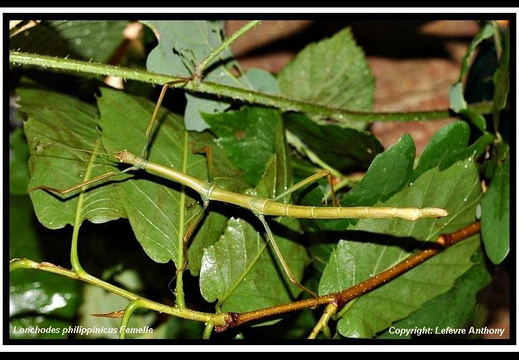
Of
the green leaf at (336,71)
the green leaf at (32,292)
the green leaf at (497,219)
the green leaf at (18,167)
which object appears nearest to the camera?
the green leaf at (497,219)

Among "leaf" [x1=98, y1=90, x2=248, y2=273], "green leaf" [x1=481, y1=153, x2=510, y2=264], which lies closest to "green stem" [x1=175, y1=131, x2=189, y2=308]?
"leaf" [x1=98, y1=90, x2=248, y2=273]

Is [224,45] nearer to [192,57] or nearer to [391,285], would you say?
[192,57]

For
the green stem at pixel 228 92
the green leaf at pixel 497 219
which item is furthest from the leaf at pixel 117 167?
the green leaf at pixel 497 219

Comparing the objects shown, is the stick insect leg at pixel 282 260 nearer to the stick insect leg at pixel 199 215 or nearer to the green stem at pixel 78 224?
the stick insect leg at pixel 199 215

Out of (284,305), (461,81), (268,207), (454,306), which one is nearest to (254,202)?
(268,207)

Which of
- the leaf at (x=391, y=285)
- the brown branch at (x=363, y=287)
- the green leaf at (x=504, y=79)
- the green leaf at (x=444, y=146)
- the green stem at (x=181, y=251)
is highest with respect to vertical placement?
the green leaf at (x=504, y=79)
